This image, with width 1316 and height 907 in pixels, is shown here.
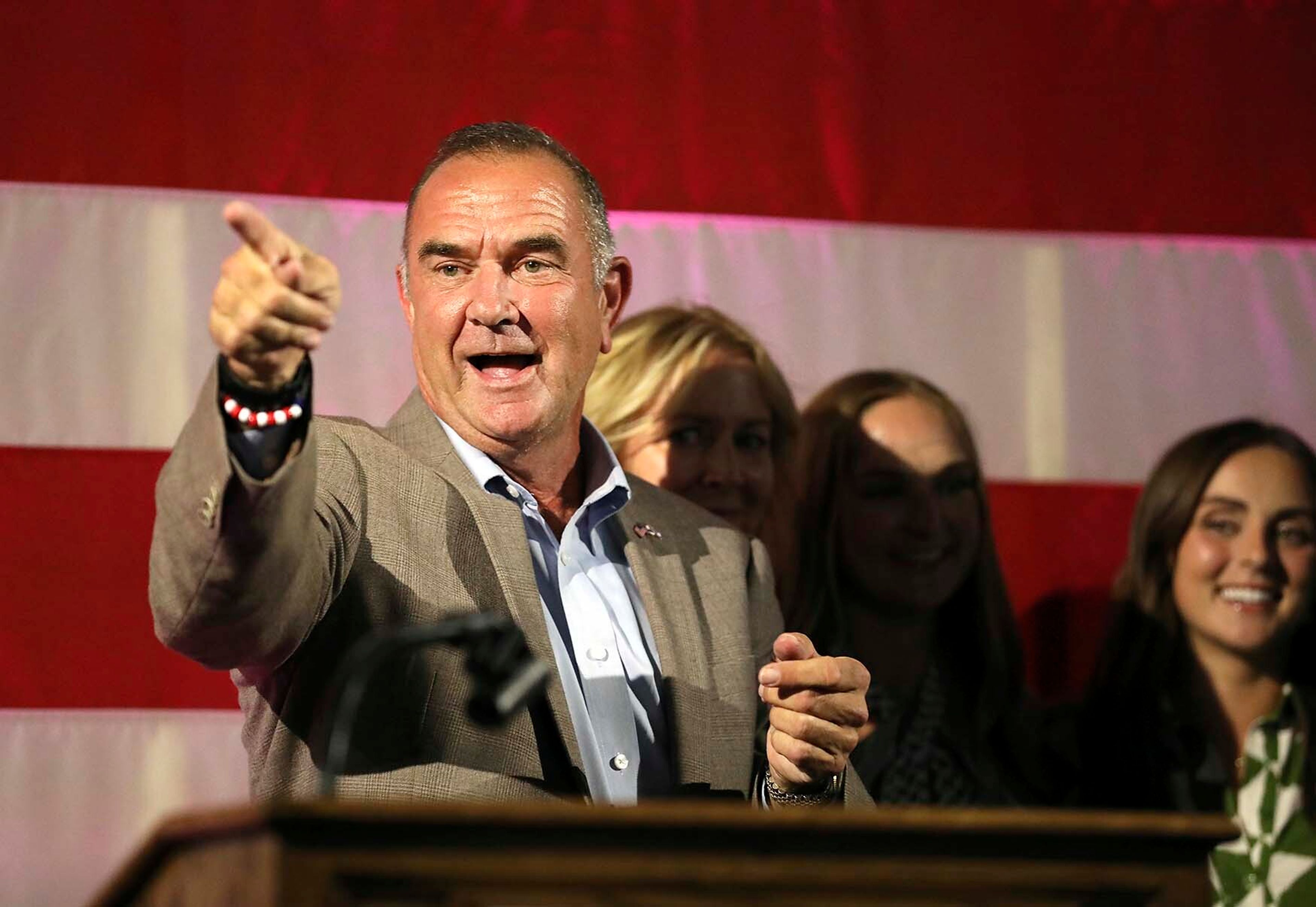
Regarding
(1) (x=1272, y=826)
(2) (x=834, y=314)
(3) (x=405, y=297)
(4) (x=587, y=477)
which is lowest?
(1) (x=1272, y=826)

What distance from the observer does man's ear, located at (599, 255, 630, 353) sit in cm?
239

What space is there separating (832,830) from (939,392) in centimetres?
215

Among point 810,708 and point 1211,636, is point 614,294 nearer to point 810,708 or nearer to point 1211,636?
point 810,708

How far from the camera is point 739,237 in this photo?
3.07 metres

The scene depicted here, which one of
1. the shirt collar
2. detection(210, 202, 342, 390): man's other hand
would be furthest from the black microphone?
the shirt collar

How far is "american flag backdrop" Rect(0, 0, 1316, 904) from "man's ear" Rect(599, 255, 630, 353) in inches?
21.2

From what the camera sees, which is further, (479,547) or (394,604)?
(479,547)

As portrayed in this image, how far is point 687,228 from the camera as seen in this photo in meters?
3.06

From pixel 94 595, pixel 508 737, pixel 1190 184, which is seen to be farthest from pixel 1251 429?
pixel 94 595

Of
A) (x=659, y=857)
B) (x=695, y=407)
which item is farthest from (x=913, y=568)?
(x=659, y=857)

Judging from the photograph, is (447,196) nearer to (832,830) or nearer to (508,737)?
(508,737)

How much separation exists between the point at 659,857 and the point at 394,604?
0.90 m

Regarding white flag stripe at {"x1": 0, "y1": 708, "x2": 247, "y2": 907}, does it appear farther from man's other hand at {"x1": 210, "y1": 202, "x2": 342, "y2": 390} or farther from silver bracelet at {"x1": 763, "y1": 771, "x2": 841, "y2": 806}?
man's other hand at {"x1": 210, "y1": 202, "x2": 342, "y2": 390}

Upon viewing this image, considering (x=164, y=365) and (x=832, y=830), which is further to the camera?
(x=164, y=365)
